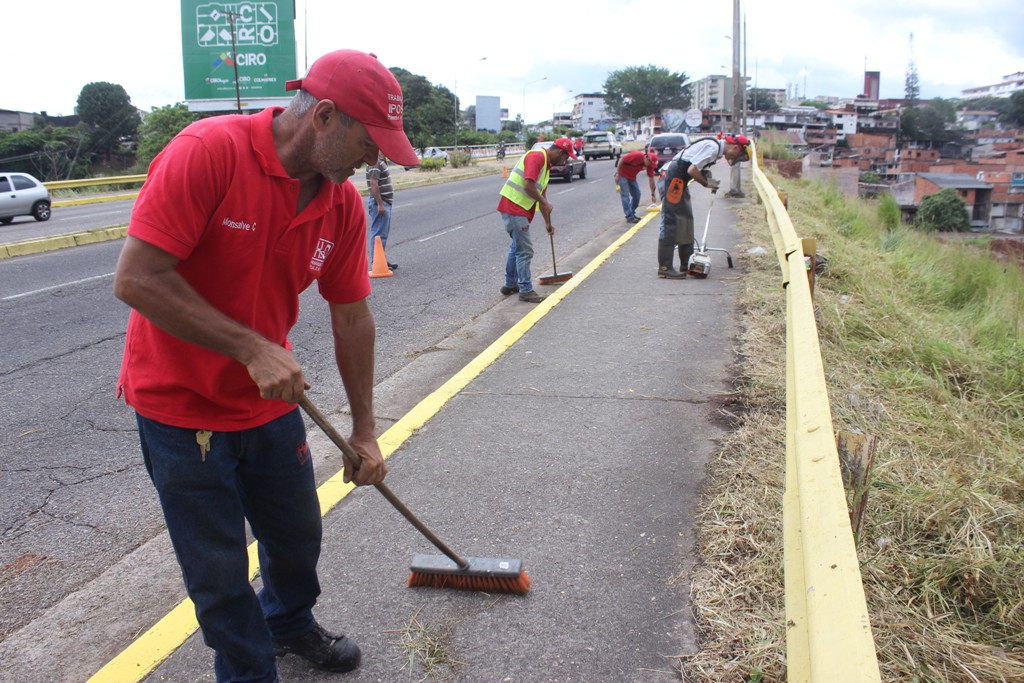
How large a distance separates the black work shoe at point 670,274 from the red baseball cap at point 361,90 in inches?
285

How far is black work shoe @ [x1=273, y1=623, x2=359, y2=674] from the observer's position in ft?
8.45

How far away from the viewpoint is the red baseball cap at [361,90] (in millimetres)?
2070

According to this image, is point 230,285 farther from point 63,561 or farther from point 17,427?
point 17,427

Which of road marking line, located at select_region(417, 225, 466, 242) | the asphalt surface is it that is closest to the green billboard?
road marking line, located at select_region(417, 225, 466, 242)

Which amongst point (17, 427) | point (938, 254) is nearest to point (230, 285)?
point (17, 427)

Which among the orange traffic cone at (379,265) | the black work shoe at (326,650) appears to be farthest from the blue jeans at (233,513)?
the orange traffic cone at (379,265)

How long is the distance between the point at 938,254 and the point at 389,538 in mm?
10939

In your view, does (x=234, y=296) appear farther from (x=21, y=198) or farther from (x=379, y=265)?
(x=21, y=198)

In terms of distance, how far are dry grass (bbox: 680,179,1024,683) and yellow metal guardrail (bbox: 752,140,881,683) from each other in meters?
0.58

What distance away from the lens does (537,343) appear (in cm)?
644

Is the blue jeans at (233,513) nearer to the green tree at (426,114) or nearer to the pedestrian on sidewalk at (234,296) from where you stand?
the pedestrian on sidewalk at (234,296)

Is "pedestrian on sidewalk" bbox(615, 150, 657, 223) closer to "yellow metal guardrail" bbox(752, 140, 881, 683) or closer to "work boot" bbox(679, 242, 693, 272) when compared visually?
"work boot" bbox(679, 242, 693, 272)

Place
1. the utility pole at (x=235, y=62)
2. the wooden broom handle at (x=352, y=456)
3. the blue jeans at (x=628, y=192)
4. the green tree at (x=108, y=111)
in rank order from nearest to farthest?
the wooden broom handle at (x=352, y=456) → the blue jeans at (x=628, y=192) → the utility pole at (x=235, y=62) → the green tree at (x=108, y=111)

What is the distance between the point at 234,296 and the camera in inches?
83.7
